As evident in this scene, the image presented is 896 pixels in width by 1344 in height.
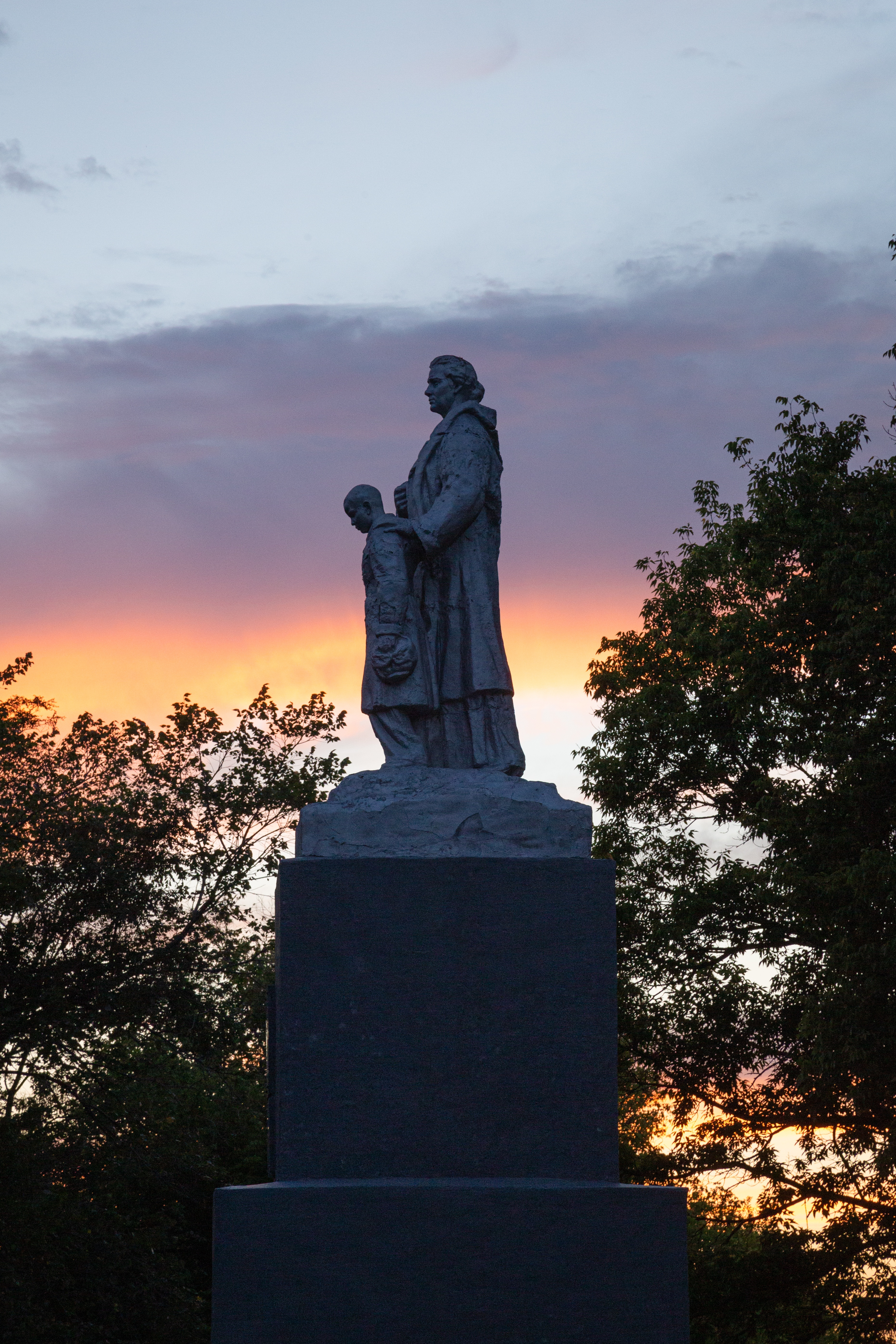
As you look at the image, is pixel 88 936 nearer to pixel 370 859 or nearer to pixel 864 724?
pixel 864 724

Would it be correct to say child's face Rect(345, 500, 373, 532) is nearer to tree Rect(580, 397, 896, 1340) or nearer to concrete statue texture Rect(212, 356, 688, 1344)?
concrete statue texture Rect(212, 356, 688, 1344)

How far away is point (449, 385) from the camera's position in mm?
7625

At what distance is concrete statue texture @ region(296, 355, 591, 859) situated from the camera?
661cm

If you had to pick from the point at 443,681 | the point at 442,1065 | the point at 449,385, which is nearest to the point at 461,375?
the point at 449,385

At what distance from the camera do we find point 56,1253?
56.2ft

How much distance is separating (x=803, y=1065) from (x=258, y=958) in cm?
619

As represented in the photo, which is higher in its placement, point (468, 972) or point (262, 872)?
point (262, 872)

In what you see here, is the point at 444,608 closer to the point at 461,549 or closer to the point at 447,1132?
the point at 461,549

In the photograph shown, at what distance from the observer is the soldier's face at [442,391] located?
25.0 feet

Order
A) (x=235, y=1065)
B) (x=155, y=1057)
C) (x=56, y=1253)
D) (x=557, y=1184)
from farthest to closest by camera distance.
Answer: (x=235, y=1065) → (x=155, y=1057) → (x=56, y=1253) → (x=557, y=1184)

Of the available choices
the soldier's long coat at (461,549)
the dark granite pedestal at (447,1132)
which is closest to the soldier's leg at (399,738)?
the soldier's long coat at (461,549)

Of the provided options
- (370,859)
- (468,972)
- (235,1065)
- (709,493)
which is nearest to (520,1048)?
(468,972)

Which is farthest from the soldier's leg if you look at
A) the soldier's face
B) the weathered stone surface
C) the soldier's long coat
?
the soldier's face

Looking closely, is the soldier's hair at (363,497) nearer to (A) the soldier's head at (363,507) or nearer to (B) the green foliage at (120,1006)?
(A) the soldier's head at (363,507)
